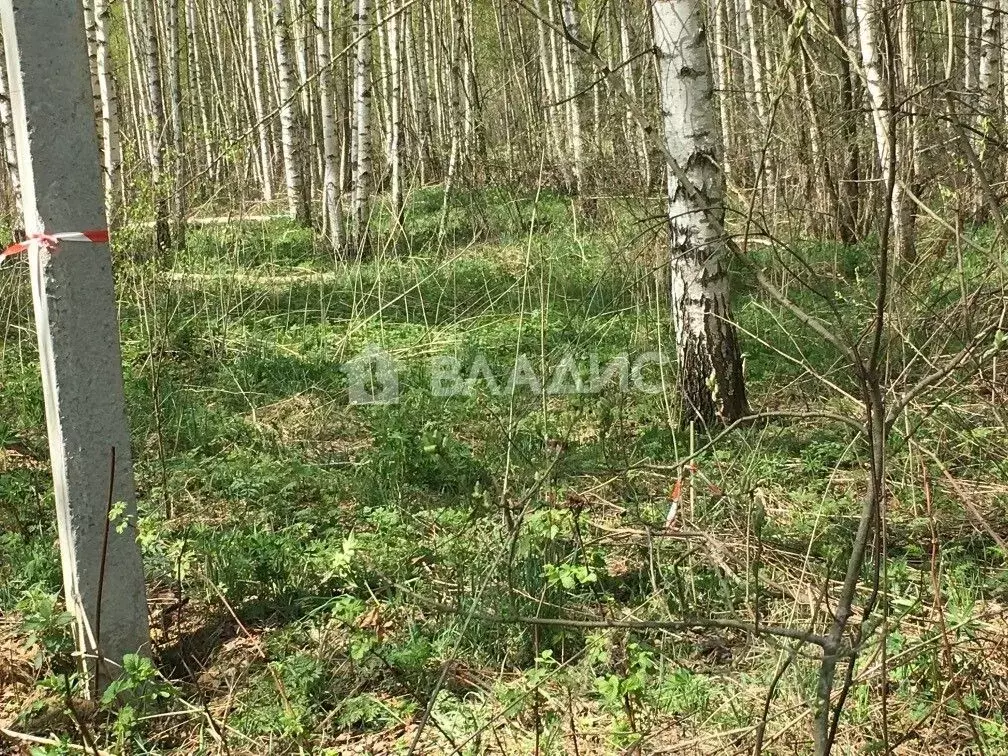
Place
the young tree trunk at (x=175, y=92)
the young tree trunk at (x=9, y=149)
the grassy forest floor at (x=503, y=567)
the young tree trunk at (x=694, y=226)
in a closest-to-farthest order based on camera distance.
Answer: the grassy forest floor at (x=503, y=567) → the young tree trunk at (x=694, y=226) → the young tree trunk at (x=9, y=149) → the young tree trunk at (x=175, y=92)

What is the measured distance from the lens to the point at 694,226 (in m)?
4.46

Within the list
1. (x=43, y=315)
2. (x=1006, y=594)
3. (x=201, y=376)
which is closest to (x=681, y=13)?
(x=1006, y=594)

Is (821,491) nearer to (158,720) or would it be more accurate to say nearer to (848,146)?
(158,720)

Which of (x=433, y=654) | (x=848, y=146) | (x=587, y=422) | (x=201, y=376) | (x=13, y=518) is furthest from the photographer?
(x=848, y=146)

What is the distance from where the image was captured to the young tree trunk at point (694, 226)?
170 inches

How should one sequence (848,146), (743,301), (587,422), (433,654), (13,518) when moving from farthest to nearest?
(848,146), (743,301), (587,422), (13,518), (433,654)

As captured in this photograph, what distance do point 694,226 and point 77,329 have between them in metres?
2.74

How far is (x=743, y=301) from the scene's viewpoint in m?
6.98

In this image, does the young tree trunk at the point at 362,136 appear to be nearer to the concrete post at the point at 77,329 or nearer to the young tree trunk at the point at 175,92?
the young tree trunk at the point at 175,92

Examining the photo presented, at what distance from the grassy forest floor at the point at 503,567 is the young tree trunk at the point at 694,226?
0.97 ft

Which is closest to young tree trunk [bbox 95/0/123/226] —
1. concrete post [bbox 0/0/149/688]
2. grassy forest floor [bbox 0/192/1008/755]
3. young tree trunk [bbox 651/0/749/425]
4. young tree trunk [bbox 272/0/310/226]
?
young tree trunk [bbox 272/0/310/226]

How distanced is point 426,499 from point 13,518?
5.27ft

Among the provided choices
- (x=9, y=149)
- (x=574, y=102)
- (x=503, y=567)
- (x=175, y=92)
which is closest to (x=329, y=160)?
(x=175, y=92)

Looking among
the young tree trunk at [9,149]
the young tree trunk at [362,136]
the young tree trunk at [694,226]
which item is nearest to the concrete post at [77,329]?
the young tree trunk at [694,226]
